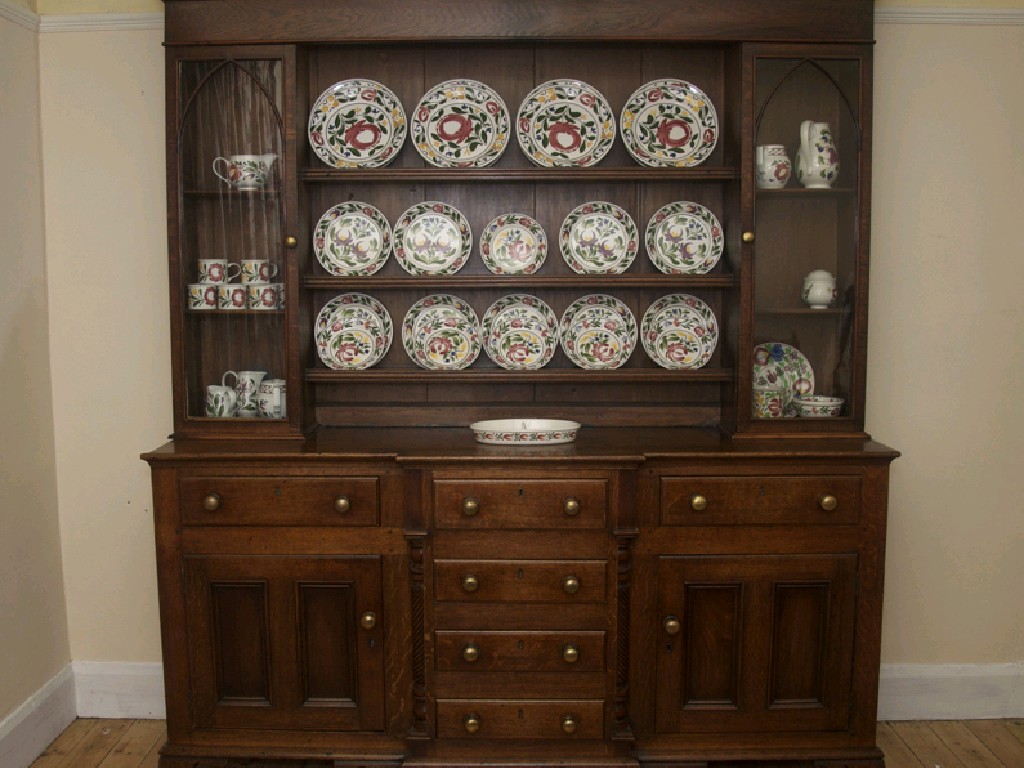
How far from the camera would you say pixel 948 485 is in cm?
267

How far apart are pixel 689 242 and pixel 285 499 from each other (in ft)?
4.41

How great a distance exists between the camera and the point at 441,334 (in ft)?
8.40

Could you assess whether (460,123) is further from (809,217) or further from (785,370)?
(785,370)

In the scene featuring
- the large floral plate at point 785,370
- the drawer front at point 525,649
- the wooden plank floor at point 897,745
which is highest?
the large floral plate at point 785,370

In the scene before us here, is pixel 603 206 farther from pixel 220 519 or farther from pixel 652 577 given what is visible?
pixel 220 519

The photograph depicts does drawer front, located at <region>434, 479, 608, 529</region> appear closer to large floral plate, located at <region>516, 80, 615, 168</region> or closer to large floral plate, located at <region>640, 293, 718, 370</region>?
large floral plate, located at <region>640, 293, 718, 370</region>

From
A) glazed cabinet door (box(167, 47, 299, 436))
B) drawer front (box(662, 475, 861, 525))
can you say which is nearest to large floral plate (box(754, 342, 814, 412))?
drawer front (box(662, 475, 861, 525))

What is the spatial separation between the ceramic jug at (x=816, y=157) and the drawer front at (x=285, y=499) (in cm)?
143

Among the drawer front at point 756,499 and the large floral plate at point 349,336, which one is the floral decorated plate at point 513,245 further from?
the drawer front at point 756,499

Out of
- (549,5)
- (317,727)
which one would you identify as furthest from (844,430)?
(317,727)

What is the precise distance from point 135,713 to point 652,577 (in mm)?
1702

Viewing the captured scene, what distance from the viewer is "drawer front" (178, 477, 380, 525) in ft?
7.27

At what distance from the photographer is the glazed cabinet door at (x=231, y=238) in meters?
2.30

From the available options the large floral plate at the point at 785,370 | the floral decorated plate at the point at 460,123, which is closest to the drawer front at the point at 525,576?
the large floral plate at the point at 785,370
